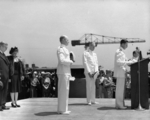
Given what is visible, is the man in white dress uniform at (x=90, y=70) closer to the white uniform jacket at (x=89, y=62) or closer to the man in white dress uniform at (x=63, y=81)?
the white uniform jacket at (x=89, y=62)

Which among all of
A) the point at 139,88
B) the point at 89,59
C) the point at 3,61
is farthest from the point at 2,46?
the point at 139,88

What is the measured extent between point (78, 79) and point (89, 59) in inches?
133

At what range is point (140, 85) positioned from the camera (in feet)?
23.5

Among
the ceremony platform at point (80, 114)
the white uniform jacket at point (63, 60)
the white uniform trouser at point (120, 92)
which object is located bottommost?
the ceremony platform at point (80, 114)

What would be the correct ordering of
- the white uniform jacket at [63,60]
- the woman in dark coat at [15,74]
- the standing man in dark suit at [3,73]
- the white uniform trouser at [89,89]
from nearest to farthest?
the white uniform jacket at [63,60], the standing man in dark suit at [3,73], the woman in dark coat at [15,74], the white uniform trouser at [89,89]

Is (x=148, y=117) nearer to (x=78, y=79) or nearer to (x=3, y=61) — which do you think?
(x=3, y=61)

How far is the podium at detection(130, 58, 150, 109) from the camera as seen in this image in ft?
23.2

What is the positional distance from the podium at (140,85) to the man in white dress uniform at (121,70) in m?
0.28

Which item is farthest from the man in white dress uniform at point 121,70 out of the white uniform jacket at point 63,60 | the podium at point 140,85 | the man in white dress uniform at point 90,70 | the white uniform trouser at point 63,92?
the white uniform trouser at point 63,92

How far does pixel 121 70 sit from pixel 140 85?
2.21ft

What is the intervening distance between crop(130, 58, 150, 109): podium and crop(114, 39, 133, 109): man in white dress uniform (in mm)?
281

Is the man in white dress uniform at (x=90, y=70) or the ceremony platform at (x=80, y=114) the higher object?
the man in white dress uniform at (x=90, y=70)

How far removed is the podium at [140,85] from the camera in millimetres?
7085

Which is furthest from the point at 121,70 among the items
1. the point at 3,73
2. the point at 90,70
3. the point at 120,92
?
the point at 3,73
